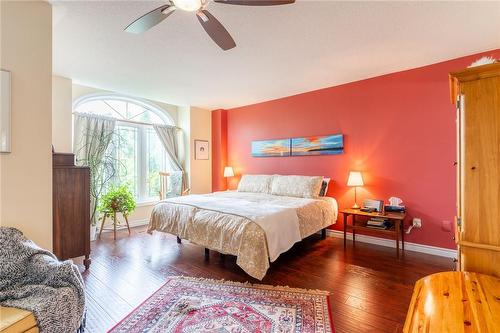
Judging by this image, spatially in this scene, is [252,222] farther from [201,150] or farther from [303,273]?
[201,150]

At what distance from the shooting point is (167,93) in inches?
174

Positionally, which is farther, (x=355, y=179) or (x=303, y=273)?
(x=355, y=179)

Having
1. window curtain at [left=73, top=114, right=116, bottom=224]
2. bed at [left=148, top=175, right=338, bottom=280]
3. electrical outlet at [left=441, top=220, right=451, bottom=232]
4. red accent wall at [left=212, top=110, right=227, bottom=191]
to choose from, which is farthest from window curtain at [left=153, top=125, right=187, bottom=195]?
electrical outlet at [left=441, top=220, right=451, bottom=232]

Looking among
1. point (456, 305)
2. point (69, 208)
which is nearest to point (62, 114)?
point (69, 208)

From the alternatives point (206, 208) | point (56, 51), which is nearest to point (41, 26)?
→ point (56, 51)

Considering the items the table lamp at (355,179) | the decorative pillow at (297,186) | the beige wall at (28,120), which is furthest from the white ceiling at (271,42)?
the decorative pillow at (297,186)

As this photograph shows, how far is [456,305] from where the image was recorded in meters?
0.88

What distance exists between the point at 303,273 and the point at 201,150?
370 centimetres

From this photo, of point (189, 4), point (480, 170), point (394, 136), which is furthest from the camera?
point (394, 136)

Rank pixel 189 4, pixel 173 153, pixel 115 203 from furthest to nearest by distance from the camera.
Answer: pixel 173 153 < pixel 115 203 < pixel 189 4

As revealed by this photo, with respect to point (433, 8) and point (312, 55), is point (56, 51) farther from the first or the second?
point (433, 8)

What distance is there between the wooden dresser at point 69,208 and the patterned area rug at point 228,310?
3.93 ft

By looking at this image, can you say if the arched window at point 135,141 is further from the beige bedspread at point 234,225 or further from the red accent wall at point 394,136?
the red accent wall at point 394,136

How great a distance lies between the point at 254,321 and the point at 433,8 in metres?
2.93
